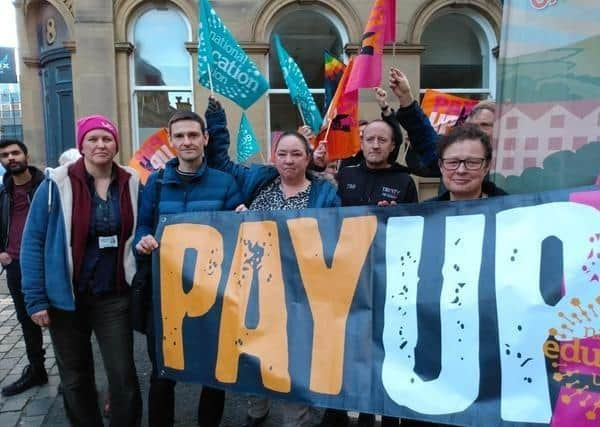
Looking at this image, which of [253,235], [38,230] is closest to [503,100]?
[253,235]

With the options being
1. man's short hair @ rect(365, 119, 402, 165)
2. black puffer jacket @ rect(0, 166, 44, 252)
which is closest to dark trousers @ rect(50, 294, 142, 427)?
black puffer jacket @ rect(0, 166, 44, 252)

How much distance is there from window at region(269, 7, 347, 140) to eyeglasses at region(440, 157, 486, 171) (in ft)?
24.7

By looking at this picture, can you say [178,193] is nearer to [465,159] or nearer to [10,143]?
[465,159]

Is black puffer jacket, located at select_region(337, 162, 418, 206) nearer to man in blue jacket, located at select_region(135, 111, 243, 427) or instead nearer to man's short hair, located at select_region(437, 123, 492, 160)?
man in blue jacket, located at select_region(135, 111, 243, 427)

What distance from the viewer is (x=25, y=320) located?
4.20m

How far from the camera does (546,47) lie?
2.54m

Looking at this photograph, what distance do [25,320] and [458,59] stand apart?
904 centimetres

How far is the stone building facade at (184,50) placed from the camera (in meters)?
9.16

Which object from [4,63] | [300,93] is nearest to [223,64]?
[300,93]

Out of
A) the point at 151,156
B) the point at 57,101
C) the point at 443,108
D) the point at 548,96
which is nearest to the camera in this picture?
the point at 548,96

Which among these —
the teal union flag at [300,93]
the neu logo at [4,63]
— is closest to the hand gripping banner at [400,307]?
the teal union flag at [300,93]

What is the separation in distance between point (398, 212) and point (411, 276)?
310 mm

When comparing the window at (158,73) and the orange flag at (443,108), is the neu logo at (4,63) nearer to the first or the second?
the window at (158,73)

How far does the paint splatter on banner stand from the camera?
245cm
